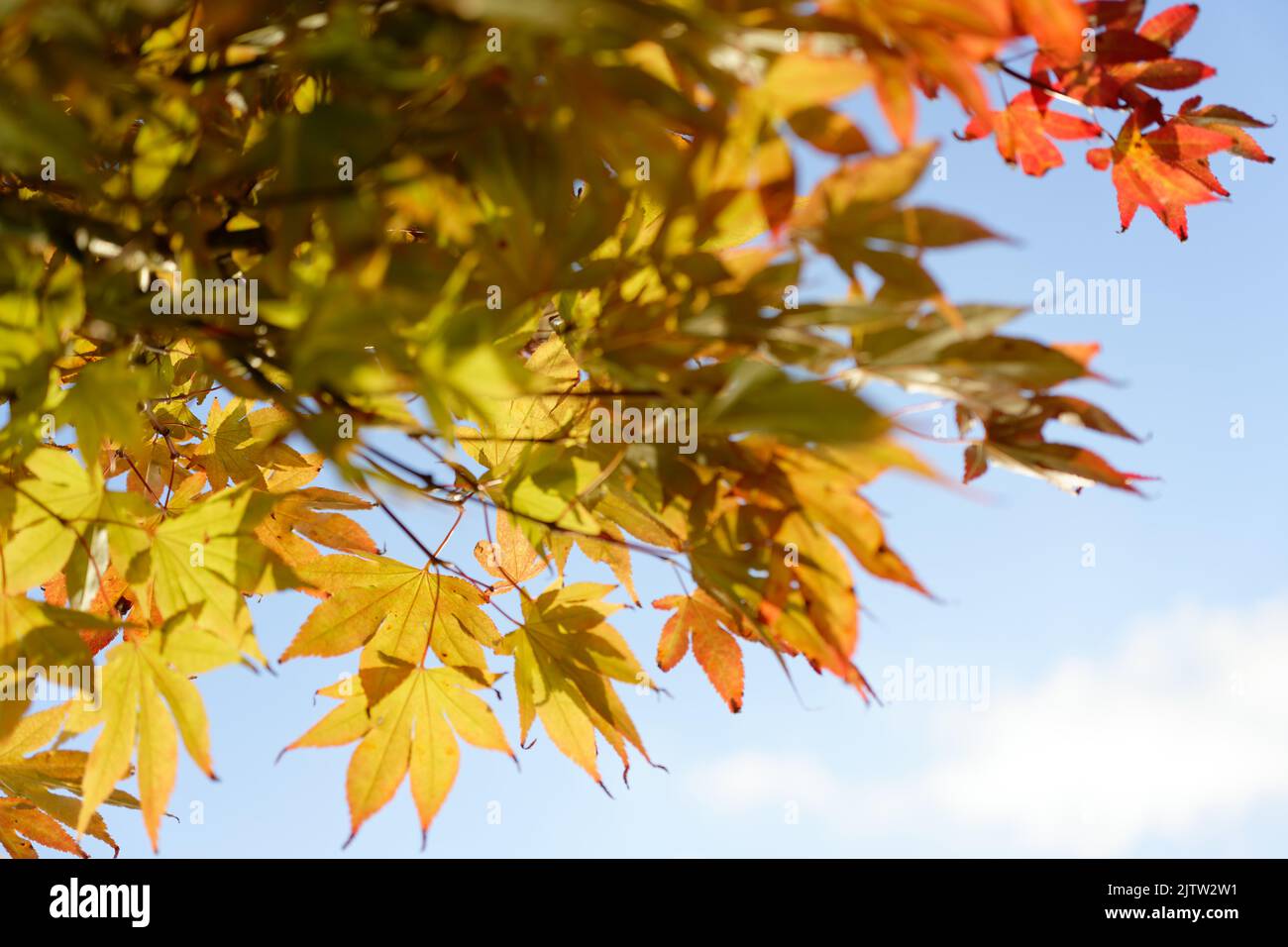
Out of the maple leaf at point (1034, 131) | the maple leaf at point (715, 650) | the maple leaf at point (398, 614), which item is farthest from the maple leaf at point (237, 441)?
the maple leaf at point (1034, 131)

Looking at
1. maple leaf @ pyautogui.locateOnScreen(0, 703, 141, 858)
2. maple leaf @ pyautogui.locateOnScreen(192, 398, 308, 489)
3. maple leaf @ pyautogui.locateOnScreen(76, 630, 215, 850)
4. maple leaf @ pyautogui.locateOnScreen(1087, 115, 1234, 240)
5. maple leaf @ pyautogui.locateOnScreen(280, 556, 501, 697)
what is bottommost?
maple leaf @ pyautogui.locateOnScreen(0, 703, 141, 858)

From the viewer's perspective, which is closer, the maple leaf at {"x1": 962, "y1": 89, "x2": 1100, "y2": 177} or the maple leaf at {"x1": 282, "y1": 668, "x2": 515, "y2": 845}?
the maple leaf at {"x1": 282, "y1": 668, "x2": 515, "y2": 845}

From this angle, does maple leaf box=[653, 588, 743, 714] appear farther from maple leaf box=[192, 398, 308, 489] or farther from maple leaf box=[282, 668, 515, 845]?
maple leaf box=[192, 398, 308, 489]

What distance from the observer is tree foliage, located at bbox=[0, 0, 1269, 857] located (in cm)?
44

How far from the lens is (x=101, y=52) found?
17.7 inches

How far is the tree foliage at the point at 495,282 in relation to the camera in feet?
1.45

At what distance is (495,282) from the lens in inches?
20.4

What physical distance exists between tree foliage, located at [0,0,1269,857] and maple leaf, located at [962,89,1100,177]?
0.21 metres

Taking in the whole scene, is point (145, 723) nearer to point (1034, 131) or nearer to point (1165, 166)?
point (1034, 131)

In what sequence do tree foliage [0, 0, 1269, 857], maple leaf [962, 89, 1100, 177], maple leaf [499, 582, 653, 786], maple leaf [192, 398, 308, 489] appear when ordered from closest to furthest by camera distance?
tree foliage [0, 0, 1269, 857] → maple leaf [499, 582, 653, 786] → maple leaf [962, 89, 1100, 177] → maple leaf [192, 398, 308, 489]

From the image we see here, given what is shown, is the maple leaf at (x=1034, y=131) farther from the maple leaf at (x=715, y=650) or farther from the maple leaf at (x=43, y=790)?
the maple leaf at (x=43, y=790)

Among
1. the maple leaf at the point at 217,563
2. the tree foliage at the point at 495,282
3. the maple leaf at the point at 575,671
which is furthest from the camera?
the maple leaf at the point at 575,671

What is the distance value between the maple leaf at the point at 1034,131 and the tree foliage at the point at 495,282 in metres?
0.21

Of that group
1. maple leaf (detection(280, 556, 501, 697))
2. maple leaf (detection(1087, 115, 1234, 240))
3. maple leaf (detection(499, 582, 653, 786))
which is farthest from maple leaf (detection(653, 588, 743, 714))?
maple leaf (detection(1087, 115, 1234, 240))
